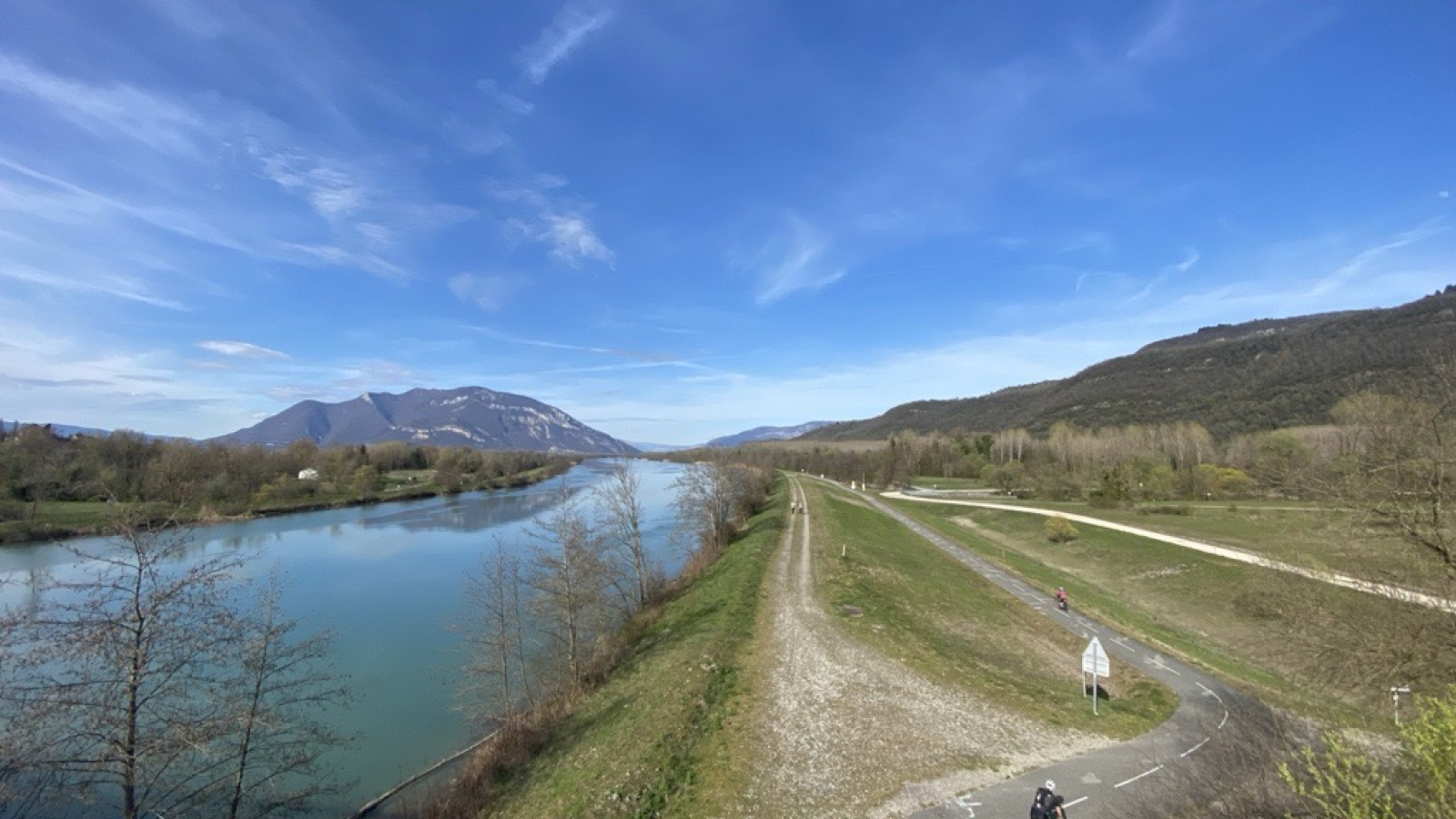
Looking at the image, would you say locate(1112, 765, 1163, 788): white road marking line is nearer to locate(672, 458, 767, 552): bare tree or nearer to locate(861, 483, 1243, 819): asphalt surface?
locate(861, 483, 1243, 819): asphalt surface

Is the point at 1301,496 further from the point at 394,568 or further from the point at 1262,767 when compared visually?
the point at 394,568

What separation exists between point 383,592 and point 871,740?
124 ft

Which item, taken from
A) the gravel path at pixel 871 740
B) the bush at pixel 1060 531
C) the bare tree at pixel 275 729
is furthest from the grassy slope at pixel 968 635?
the bare tree at pixel 275 729

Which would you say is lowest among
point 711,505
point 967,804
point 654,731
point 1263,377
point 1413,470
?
point 967,804

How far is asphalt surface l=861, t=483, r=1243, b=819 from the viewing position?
11.6 meters

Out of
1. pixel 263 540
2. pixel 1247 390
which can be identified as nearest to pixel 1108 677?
pixel 263 540

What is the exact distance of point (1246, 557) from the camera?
34906 mm

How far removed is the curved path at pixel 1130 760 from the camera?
38.3 feet

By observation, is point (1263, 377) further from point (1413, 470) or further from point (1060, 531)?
point (1413, 470)

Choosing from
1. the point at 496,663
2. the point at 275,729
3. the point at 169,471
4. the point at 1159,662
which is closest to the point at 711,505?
the point at 496,663

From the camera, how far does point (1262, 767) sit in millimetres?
6422

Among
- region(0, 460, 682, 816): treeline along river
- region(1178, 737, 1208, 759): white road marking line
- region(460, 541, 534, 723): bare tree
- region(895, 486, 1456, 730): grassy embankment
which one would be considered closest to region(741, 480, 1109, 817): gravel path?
region(1178, 737, 1208, 759): white road marking line

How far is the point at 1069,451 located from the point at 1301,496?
111 metres

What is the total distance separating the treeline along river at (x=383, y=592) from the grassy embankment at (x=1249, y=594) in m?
23.8
